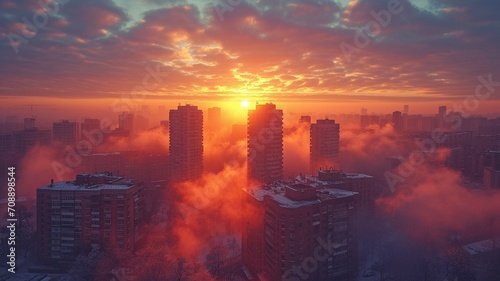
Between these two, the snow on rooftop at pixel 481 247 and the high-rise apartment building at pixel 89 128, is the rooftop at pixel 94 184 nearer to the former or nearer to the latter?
the snow on rooftop at pixel 481 247

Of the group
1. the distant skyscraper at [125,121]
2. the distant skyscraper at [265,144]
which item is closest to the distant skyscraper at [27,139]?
the distant skyscraper at [125,121]

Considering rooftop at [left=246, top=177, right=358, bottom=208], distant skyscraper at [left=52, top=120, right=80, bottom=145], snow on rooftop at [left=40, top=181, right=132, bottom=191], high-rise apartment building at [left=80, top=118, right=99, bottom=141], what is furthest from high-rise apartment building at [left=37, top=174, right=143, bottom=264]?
high-rise apartment building at [left=80, top=118, right=99, bottom=141]

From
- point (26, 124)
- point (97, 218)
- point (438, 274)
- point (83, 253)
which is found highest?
point (26, 124)

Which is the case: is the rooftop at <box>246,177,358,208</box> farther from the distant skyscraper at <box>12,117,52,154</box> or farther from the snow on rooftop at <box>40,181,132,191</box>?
the distant skyscraper at <box>12,117,52,154</box>

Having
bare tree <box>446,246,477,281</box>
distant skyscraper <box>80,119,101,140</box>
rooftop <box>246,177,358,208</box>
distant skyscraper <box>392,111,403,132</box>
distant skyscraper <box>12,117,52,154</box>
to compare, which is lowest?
bare tree <box>446,246,477,281</box>

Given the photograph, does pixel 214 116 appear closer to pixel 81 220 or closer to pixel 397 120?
pixel 397 120

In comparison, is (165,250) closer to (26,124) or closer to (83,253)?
(83,253)

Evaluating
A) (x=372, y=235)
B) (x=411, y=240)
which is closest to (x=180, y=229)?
(x=372, y=235)
